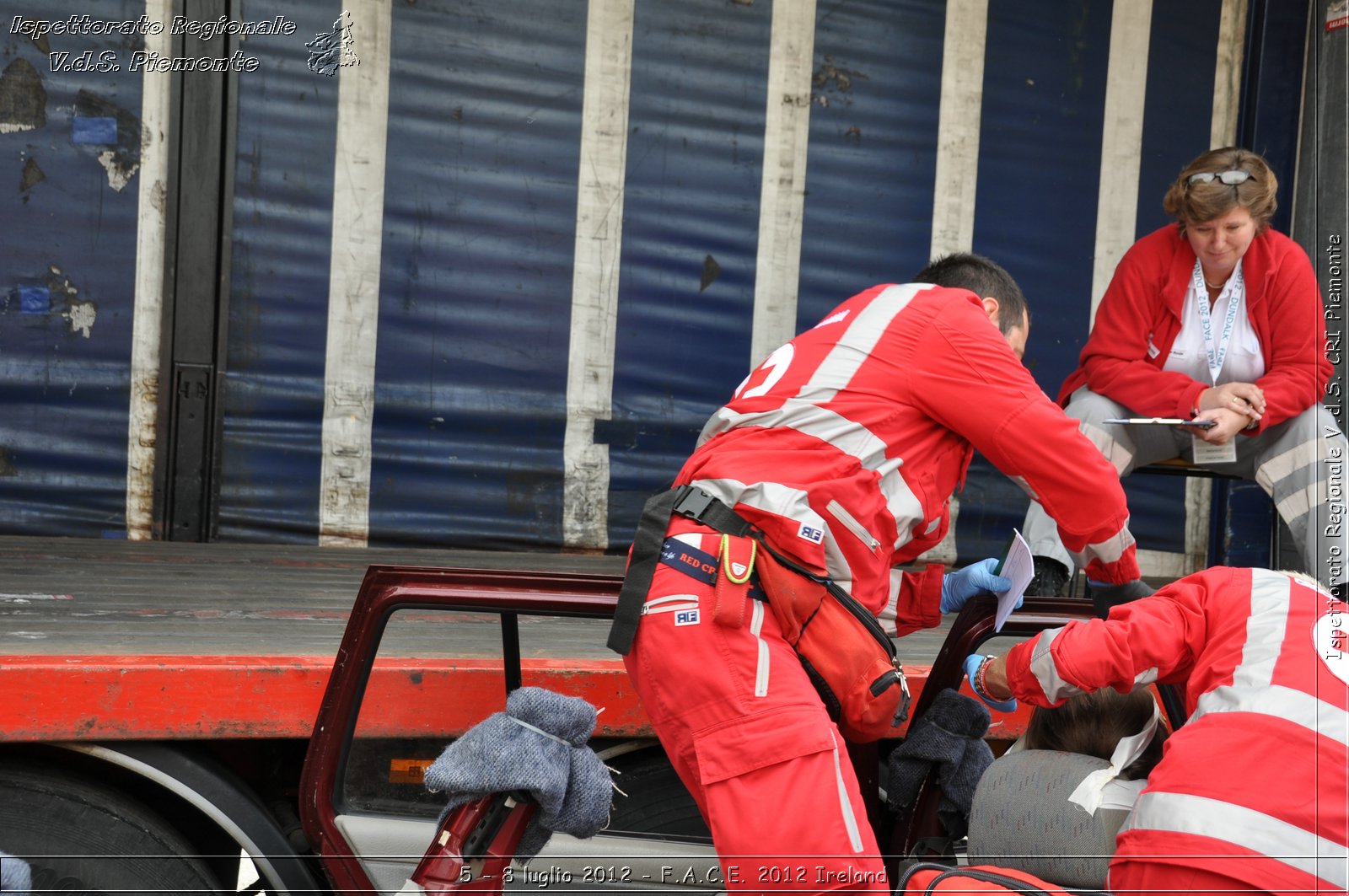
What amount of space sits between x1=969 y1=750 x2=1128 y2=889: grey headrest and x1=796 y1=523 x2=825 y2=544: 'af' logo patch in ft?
1.74

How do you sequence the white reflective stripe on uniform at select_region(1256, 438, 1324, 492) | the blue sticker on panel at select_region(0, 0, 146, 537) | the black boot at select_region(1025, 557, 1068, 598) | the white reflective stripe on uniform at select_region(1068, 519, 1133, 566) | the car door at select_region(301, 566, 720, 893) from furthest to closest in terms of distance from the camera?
the blue sticker on panel at select_region(0, 0, 146, 537)
the white reflective stripe on uniform at select_region(1256, 438, 1324, 492)
the black boot at select_region(1025, 557, 1068, 598)
the white reflective stripe on uniform at select_region(1068, 519, 1133, 566)
the car door at select_region(301, 566, 720, 893)

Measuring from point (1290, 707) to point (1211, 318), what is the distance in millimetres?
2117

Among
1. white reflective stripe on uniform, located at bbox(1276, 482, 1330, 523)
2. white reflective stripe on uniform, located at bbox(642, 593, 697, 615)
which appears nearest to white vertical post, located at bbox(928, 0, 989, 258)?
white reflective stripe on uniform, located at bbox(1276, 482, 1330, 523)

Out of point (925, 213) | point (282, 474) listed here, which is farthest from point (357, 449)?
point (925, 213)

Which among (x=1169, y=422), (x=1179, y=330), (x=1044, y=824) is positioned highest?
(x=1179, y=330)

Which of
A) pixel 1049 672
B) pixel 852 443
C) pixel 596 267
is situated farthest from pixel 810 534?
pixel 596 267

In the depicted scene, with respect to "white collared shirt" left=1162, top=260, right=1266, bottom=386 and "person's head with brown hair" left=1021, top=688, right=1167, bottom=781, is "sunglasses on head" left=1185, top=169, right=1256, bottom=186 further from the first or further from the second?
"person's head with brown hair" left=1021, top=688, right=1167, bottom=781

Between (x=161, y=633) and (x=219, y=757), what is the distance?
28 cm

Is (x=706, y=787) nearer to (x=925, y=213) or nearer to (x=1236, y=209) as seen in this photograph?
(x=1236, y=209)

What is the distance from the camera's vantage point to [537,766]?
179 cm

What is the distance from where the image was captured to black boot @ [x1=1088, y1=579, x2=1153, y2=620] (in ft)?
7.41

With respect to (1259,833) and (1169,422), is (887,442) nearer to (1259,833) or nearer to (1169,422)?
(1259,833)

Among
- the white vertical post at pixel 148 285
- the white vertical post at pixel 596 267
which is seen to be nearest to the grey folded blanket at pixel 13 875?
the white vertical post at pixel 148 285

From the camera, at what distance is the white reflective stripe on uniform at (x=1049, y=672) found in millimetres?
1956
